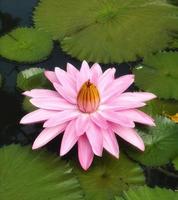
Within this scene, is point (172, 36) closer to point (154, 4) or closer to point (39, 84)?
point (154, 4)

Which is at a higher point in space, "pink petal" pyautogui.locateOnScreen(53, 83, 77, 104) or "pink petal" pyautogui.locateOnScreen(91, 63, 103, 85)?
"pink petal" pyautogui.locateOnScreen(91, 63, 103, 85)

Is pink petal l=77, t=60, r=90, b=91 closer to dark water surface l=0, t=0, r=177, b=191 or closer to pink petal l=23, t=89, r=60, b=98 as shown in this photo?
pink petal l=23, t=89, r=60, b=98

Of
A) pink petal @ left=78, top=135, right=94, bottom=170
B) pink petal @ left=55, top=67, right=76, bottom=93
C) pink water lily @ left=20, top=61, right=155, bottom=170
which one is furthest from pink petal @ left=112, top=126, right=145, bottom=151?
pink petal @ left=55, top=67, right=76, bottom=93

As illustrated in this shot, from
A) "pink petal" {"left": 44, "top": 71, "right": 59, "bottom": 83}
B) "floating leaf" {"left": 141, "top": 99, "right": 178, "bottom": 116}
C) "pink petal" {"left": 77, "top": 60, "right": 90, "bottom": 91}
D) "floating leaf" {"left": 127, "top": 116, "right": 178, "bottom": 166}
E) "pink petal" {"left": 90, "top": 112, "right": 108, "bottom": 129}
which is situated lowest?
"floating leaf" {"left": 141, "top": 99, "right": 178, "bottom": 116}

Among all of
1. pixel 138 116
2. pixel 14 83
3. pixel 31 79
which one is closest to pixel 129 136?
pixel 138 116

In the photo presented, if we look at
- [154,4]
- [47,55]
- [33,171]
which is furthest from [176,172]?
[154,4]

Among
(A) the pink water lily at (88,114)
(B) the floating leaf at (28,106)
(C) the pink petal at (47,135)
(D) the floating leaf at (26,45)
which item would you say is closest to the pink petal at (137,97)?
(A) the pink water lily at (88,114)

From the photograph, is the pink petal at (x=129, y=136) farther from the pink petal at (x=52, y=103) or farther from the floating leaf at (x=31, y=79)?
the floating leaf at (x=31, y=79)
